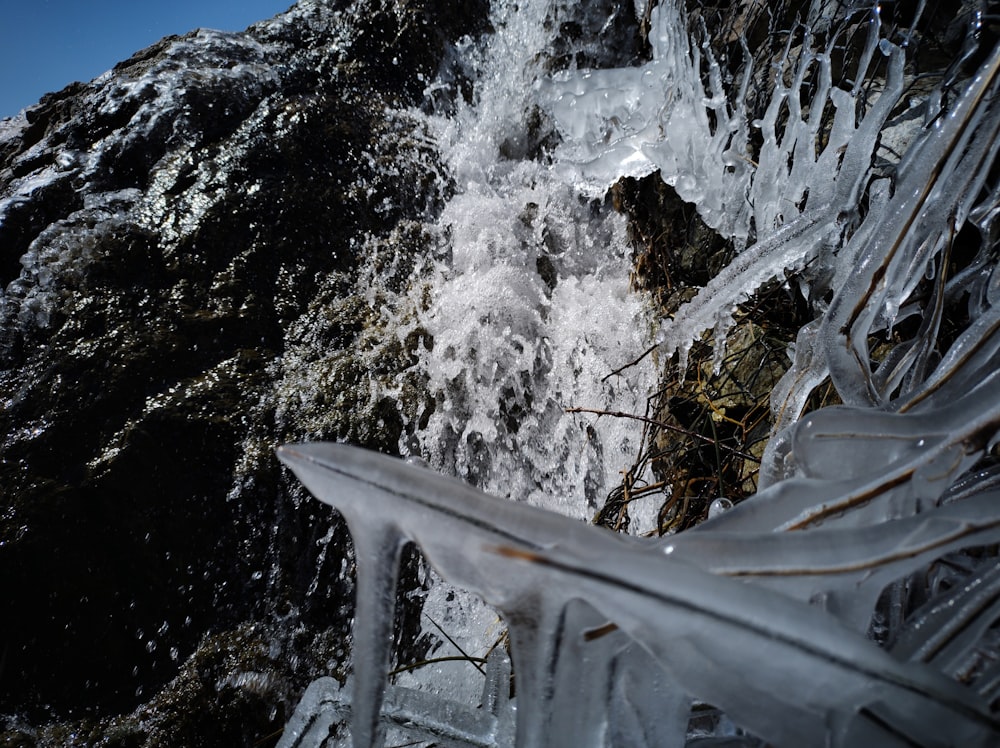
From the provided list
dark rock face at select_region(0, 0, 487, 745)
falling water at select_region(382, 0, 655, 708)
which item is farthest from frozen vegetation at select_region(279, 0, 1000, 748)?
dark rock face at select_region(0, 0, 487, 745)

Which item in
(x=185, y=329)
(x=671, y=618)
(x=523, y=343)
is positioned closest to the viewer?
(x=671, y=618)

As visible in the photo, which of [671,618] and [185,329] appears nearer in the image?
[671,618]

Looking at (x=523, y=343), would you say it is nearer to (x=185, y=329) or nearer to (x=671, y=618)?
(x=185, y=329)

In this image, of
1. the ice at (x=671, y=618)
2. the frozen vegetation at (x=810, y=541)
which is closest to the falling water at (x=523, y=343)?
the frozen vegetation at (x=810, y=541)

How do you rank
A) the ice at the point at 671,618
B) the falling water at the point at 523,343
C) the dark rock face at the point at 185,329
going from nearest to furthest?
1. the ice at the point at 671,618
2. the dark rock face at the point at 185,329
3. the falling water at the point at 523,343

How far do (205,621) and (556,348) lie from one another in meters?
1.89

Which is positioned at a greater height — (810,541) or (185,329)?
(185,329)

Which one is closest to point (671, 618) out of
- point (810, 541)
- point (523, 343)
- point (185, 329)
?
point (810, 541)

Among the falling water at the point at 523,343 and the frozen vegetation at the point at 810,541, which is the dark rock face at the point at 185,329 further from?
the frozen vegetation at the point at 810,541

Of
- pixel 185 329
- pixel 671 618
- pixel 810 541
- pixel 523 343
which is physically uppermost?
pixel 523 343

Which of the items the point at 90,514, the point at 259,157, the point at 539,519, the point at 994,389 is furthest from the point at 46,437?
the point at 994,389

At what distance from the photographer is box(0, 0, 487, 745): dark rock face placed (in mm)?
2014

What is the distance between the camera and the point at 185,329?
252 cm

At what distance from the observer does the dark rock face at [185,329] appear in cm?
201
